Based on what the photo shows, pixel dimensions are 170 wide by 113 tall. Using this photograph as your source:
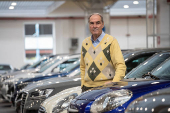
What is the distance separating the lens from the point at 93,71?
4.25m

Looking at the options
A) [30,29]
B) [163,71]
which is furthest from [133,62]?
[30,29]

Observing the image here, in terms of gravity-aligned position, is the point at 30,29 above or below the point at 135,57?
above

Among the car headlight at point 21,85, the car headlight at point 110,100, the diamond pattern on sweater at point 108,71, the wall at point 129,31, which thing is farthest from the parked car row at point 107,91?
the wall at point 129,31

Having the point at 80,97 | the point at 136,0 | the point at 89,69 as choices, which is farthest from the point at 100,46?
the point at 136,0

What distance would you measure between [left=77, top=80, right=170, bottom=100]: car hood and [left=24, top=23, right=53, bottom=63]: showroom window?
1025 inches

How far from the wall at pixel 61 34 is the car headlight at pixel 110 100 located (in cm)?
2494

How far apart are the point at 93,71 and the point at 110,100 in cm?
88

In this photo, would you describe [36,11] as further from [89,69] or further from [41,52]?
[89,69]

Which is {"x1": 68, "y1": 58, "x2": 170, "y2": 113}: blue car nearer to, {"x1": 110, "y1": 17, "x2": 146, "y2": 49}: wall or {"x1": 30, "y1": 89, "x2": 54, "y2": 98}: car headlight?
{"x1": 30, "y1": 89, "x2": 54, "y2": 98}: car headlight

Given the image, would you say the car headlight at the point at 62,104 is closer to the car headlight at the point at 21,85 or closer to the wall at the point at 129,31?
the car headlight at the point at 21,85

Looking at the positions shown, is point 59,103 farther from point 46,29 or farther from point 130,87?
point 46,29

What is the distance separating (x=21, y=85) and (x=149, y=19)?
28.5 ft

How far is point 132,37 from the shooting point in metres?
30.1

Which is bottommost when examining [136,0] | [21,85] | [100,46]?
[21,85]
